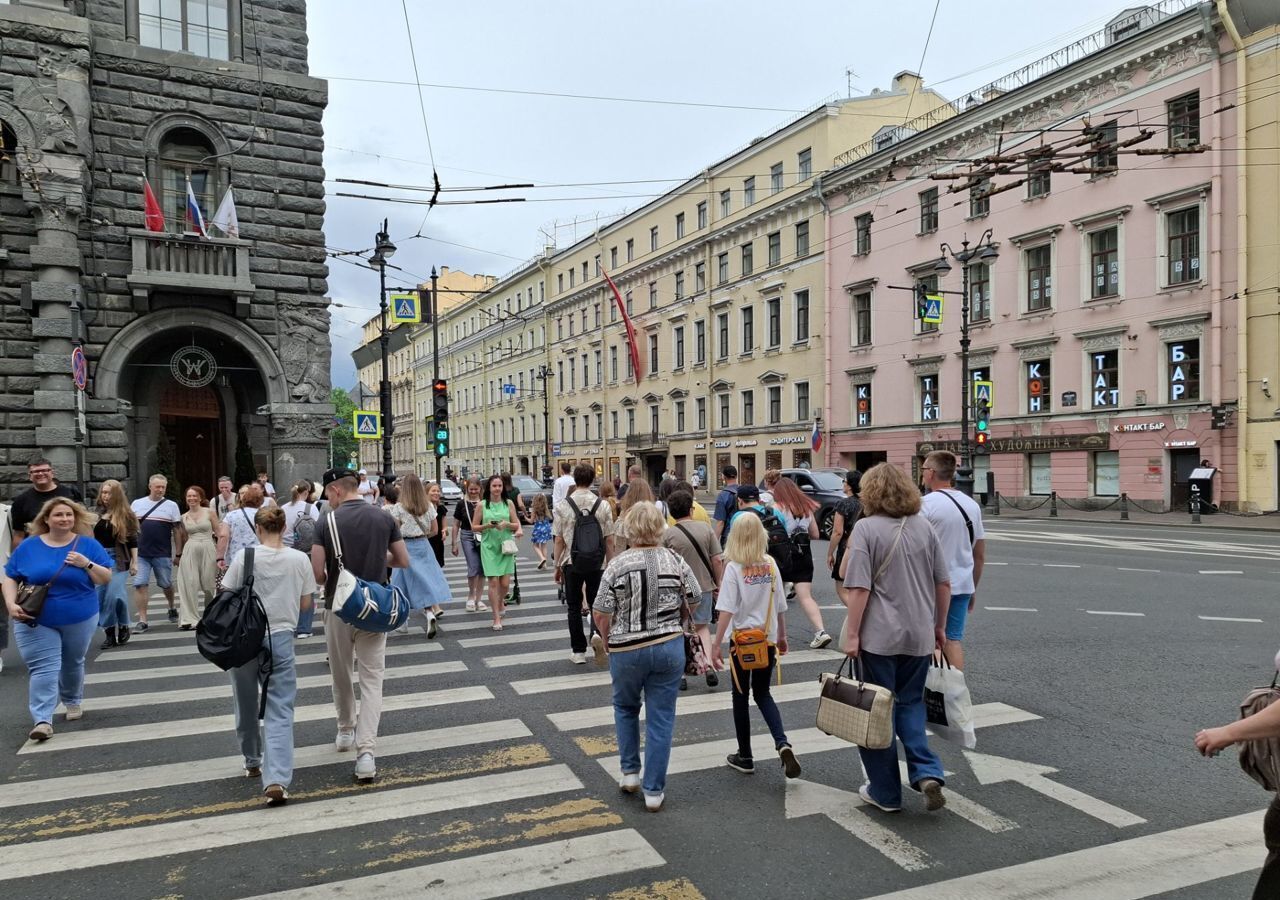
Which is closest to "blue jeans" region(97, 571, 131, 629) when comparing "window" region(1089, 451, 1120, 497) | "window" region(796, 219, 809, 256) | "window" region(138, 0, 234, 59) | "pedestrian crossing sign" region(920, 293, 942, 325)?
"window" region(138, 0, 234, 59)

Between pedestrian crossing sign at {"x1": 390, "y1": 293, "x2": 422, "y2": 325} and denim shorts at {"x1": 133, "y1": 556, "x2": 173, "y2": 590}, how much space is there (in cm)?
1125

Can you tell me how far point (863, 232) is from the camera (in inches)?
1512

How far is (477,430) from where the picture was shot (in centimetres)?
7600

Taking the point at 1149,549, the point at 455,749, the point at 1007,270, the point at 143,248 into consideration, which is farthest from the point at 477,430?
the point at 455,749

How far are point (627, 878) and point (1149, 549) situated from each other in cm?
1686

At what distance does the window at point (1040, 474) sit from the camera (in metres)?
30.9

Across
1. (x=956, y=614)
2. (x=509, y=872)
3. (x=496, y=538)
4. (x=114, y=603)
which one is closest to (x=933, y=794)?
(x=956, y=614)

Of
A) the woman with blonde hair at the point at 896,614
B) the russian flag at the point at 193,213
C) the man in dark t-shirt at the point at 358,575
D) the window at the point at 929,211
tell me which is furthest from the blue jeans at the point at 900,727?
the window at the point at 929,211

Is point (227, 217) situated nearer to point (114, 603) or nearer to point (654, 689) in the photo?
point (114, 603)

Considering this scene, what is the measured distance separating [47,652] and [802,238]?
39.2m

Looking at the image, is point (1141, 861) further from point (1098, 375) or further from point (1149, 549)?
point (1098, 375)

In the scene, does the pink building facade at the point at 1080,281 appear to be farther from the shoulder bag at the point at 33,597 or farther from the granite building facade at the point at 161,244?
the shoulder bag at the point at 33,597

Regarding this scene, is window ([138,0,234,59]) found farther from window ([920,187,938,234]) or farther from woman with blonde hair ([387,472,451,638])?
window ([920,187,938,234])

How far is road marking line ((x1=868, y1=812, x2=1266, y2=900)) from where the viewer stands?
12.4ft
